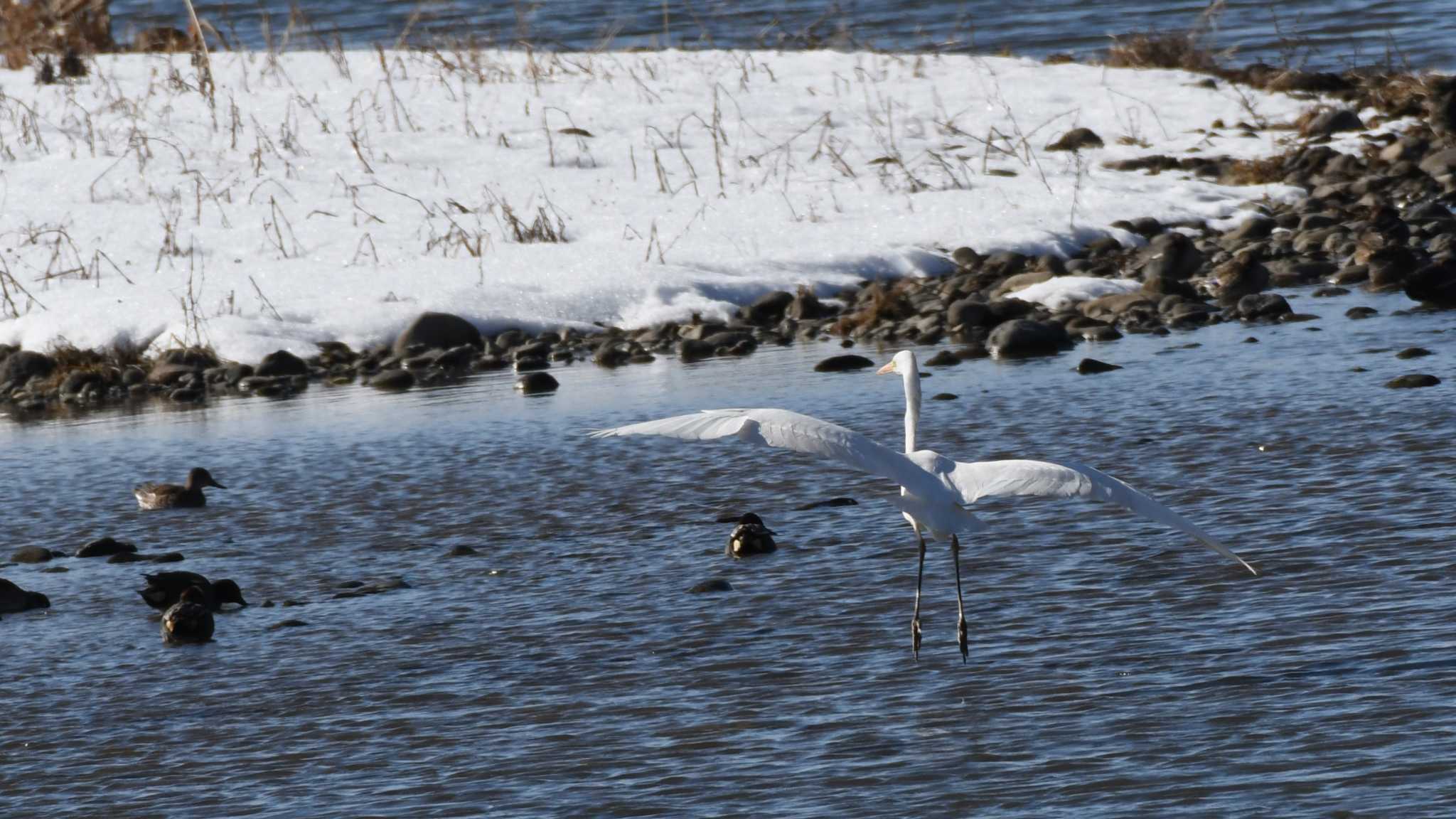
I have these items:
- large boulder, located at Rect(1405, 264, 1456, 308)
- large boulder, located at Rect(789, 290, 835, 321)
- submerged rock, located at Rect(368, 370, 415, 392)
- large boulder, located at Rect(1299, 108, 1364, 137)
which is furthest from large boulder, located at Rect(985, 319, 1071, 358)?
large boulder, located at Rect(1299, 108, 1364, 137)

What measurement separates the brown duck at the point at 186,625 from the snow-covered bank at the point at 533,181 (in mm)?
7992

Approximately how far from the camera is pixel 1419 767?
4.79 meters

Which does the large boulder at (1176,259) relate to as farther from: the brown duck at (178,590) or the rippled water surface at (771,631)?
the brown duck at (178,590)

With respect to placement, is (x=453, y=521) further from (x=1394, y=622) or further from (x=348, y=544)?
(x=1394, y=622)

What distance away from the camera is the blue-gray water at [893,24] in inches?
1073

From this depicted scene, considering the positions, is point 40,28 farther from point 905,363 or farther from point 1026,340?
point 905,363

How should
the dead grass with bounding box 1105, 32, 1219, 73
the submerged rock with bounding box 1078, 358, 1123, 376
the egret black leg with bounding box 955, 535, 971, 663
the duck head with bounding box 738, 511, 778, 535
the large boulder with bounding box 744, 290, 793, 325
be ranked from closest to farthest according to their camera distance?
the egret black leg with bounding box 955, 535, 971, 663 < the duck head with bounding box 738, 511, 778, 535 < the submerged rock with bounding box 1078, 358, 1123, 376 < the large boulder with bounding box 744, 290, 793, 325 < the dead grass with bounding box 1105, 32, 1219, 73

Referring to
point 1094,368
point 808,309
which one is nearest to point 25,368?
point 808,309

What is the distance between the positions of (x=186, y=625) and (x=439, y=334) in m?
8.00

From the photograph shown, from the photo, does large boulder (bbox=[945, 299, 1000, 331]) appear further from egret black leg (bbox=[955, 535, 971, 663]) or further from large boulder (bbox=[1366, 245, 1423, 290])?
egret black leg (bbox=[955, 535, 971, 663])

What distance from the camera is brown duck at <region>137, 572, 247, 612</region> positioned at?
7.63 m

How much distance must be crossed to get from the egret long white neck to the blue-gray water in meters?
19.0

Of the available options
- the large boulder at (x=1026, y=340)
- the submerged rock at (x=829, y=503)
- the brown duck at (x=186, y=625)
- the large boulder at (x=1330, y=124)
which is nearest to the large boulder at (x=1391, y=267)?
the large boulder at (x=1026, y=340)

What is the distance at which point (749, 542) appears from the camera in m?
7.91
